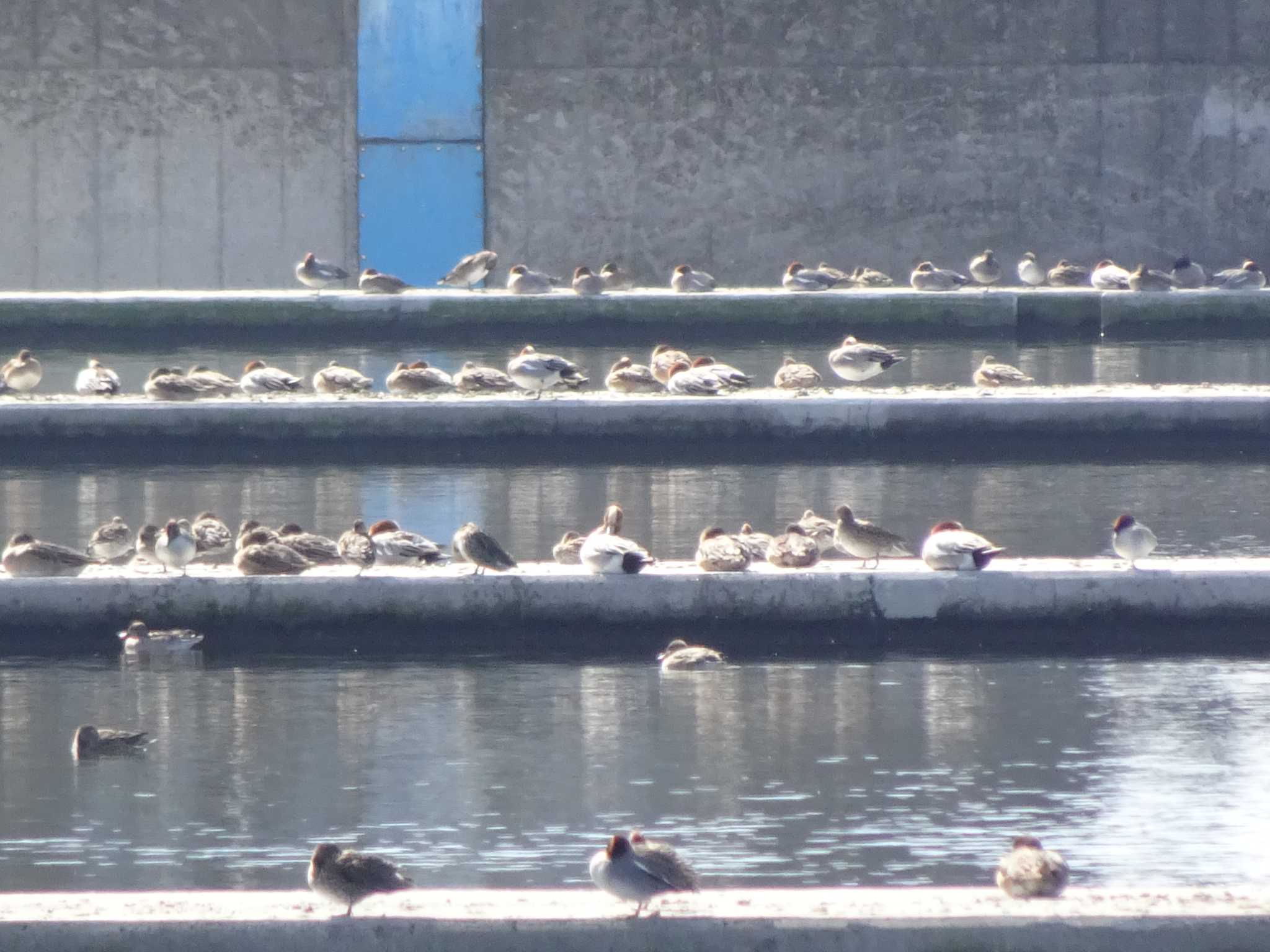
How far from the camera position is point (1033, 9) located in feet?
82.2

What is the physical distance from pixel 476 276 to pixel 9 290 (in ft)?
20.4

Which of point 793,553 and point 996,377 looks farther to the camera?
point 996,377

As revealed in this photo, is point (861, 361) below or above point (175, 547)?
above

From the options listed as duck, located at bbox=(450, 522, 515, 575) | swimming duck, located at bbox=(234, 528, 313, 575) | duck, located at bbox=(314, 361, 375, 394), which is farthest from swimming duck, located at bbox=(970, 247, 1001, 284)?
swimming duck, located at bbox=(234, 528, 313, 575)

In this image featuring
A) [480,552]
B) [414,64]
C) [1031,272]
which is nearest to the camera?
[480,552]

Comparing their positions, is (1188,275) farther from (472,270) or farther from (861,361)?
(472,270)

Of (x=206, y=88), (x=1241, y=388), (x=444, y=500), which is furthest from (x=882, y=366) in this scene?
(x=206, y=88)

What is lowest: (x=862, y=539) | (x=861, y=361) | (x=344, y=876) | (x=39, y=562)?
(x=344, y=876)

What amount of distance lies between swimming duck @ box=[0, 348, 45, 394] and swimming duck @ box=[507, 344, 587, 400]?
374 centimetres

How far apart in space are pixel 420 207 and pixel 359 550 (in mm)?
15137

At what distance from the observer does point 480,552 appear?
10062 mm

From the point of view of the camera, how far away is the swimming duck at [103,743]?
824 centimetres

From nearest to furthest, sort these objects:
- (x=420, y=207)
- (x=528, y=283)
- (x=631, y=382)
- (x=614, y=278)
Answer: (x=631, y=382)
(x=528, y=283)
(x=614, y=278)
(x=420, y=207)

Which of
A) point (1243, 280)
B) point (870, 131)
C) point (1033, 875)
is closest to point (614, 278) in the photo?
point (870, 131)
